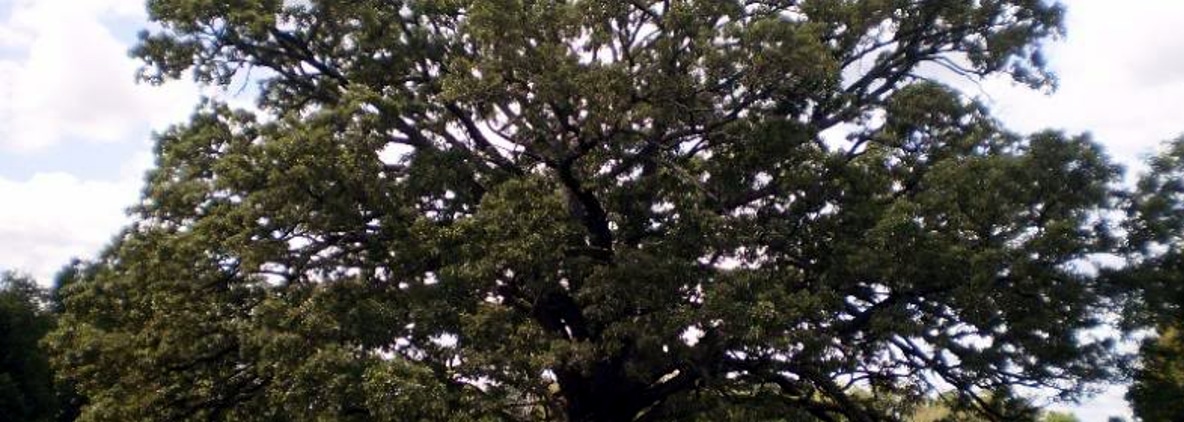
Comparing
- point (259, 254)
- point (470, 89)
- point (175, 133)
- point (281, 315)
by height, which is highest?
point (175, 133)

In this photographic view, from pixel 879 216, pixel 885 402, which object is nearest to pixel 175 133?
pixel 879 216

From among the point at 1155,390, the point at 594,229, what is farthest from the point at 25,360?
the point at 1155,390

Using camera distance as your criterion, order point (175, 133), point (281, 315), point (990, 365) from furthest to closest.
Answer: point (175, 133)
point (990, 365)
point (281, 315)

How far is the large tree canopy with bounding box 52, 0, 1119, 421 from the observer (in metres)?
12.3

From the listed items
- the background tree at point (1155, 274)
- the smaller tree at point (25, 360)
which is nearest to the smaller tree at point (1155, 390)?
the background tree at point (1155, 274)

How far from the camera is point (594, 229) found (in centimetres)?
1447

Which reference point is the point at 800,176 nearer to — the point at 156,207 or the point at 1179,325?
the point at 1179,325

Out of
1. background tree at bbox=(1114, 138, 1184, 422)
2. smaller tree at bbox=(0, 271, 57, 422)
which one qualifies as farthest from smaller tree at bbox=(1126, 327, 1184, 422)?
smaller tree at bbox=(0, 271, 57, 422)

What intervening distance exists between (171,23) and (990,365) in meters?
13.1

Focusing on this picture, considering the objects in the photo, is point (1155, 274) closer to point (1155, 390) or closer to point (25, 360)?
point (1155, 390)

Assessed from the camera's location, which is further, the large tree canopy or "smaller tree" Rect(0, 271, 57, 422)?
"smaller tree" Rect(0, 271, 57, 422)

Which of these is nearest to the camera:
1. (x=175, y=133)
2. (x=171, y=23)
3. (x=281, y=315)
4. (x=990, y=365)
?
(x=281, y=315)

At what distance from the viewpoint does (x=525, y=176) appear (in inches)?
547

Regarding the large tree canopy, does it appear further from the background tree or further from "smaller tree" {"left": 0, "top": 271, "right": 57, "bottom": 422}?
"smaller tree" {"left": 0, "top": 271, "right": 57, "bottom": 422}
